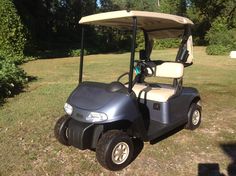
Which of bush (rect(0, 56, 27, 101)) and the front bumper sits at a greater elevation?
the front bumper

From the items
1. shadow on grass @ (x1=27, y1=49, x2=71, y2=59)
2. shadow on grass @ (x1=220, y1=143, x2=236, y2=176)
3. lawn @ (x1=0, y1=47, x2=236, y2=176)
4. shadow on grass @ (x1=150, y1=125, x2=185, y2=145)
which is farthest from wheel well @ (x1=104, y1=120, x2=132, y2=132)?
shadow on grass @ (x1=27, y1=49, x2=71, y2=59)

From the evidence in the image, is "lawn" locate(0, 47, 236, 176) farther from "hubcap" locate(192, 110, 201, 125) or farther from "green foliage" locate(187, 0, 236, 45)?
"green foliage" locate(187, 0, 236, 45)

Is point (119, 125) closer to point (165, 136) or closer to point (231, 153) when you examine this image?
point (165, 136)

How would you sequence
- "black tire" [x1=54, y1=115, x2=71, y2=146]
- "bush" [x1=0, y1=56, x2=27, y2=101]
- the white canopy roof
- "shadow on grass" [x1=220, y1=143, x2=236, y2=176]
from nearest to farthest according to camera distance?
"shadow on grass" [x1=220, y1=143, x2=236, y2=176] → the white canopy roof → "black tire" [x1=54, y1=115, x2=71, y2=146] → "bush" [x1=0, y1=56, x2=27, y2=101]

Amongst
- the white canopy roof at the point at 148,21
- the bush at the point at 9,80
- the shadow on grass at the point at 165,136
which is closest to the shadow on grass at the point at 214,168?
the shadow on grass at the point at 165,136

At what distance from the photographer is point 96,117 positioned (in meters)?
4.07

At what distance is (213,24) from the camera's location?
1053 inches

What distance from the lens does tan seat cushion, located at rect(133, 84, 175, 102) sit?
4852mm

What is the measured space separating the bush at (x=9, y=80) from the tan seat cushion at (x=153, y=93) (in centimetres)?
397

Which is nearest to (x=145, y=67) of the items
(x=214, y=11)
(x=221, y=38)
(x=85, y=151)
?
(x=85, y=151)

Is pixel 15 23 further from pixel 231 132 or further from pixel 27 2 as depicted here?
pixel 231 132

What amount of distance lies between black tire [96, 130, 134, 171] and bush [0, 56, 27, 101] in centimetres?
446

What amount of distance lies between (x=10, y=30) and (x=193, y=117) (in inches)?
533

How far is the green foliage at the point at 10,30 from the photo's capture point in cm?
1658
